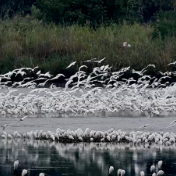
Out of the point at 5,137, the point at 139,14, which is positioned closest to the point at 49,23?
the point at 139,14

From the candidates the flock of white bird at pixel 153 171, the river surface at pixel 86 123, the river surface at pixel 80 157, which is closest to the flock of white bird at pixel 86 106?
the river surface at pixel 86 123

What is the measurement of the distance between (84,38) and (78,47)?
0.87m

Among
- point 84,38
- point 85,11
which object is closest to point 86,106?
point 84,38

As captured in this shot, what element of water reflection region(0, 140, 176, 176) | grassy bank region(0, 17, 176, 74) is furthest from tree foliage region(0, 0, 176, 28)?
water reflection region(0, 140, 176, 176)

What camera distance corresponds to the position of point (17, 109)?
58.8 ft

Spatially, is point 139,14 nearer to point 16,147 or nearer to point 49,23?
point 49,23

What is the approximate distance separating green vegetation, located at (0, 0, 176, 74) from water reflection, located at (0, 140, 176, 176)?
12.9 m

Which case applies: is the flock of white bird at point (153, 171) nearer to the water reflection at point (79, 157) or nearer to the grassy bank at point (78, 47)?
the water reflection at point (79, 157)

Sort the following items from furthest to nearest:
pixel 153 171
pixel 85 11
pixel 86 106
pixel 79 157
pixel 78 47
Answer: pixel 85 11
pixel 78 47
pixel 86 106
pixel 79 157
pixel 153 171

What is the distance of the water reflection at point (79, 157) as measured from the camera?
37.2 feet

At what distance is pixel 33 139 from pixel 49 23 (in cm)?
1760

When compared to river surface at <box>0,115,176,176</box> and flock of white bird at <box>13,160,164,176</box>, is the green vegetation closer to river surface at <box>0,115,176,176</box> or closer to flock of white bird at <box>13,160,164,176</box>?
river surface at <box>0,115,176,176</box>

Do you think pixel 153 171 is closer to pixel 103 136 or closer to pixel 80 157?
pixel 80 157

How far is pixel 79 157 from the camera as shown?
12.4 m
